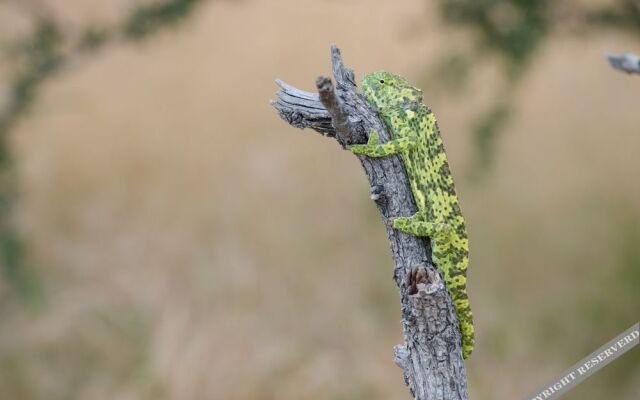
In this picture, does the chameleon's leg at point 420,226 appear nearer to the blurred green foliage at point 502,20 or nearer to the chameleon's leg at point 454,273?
the chameleon's leg at point 454,273

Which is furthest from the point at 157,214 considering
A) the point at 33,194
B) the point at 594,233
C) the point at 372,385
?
the point at 594,233

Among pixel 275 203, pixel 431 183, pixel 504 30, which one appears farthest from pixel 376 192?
pixel 275 203

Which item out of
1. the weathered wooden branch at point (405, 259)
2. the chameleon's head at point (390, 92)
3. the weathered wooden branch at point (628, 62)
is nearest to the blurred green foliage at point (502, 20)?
the chameleon's head at point (390, 92)

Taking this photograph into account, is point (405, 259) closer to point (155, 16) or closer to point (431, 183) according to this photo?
point (431, 183)

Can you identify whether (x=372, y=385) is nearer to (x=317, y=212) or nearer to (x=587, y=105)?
(x=317, y=212)

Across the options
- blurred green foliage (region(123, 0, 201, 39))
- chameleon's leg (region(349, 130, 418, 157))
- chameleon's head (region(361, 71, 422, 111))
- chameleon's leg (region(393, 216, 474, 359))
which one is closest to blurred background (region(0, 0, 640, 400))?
blurred green foliage (region(123, 0, 201, 39))

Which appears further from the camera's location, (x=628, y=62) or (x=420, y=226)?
(x=420, y=226)

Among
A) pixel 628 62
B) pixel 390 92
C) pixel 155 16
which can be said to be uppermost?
pixel 155 16
